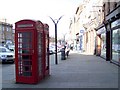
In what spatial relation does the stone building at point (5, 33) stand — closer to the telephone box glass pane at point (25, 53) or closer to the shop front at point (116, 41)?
the shop front at point (116, 41)

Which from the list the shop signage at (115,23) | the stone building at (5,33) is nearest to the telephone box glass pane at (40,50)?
the shop signage at (115,23)

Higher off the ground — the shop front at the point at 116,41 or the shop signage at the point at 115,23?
the shop signage at the point at 115,23

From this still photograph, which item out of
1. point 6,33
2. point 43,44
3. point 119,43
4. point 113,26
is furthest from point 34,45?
point 6,33

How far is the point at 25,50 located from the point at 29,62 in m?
0.53

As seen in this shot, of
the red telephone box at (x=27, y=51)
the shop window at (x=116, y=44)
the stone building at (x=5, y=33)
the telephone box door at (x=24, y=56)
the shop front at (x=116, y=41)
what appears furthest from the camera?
the stone building at (x=5, y=33)

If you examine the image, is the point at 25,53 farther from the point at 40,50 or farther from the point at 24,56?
the point at 40,50

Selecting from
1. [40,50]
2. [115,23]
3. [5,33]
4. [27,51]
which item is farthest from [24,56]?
[5,33]

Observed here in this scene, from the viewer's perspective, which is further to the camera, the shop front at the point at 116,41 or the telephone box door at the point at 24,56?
the shop front at the point at 116,41

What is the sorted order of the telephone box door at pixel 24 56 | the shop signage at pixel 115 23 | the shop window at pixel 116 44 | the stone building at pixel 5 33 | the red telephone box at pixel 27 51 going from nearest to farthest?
the red telephone box at pixel 27 51, the telephone box door at pixel 24 56, the shop signage at pixel 115 23, the shop window at pixel 116 44, the stone building at pixel 5 33

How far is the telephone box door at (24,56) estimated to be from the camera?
1179 cm

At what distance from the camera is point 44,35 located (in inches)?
526

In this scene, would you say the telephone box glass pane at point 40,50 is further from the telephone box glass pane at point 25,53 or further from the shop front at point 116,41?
the shop front at point 116,41

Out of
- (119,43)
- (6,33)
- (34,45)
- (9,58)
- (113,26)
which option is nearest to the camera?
(34,45)

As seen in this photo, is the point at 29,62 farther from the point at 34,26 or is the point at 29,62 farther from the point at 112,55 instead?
the point at 112,55
